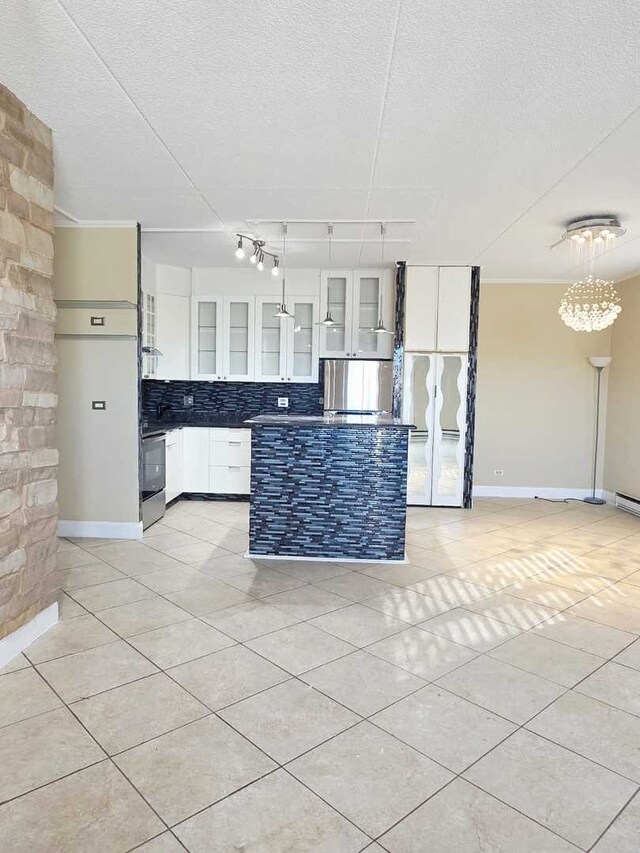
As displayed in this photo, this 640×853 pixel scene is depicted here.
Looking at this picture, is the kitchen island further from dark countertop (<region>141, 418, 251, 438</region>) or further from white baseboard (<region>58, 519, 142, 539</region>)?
dark countertop (<region>141, 418, 251, 438</region>)

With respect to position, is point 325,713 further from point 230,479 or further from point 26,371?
point 230,479

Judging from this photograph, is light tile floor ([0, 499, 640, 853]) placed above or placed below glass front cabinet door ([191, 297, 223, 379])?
below

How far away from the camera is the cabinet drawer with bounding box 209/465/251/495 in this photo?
594cm

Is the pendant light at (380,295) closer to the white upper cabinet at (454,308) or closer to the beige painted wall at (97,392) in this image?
the white upper cabinet at (454,308)

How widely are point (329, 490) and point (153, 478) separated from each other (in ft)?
6.00

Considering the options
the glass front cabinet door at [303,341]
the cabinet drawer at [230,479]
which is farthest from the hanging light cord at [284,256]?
the cabinet drawer at [230,479]

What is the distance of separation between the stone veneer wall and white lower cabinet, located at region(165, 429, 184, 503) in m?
2.52

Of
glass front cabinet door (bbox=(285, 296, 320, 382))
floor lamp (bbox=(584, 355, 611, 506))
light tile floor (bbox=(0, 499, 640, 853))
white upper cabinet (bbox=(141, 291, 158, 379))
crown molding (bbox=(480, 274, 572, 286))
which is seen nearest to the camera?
light tile floor (bbox=(0, 499, 640, 853))

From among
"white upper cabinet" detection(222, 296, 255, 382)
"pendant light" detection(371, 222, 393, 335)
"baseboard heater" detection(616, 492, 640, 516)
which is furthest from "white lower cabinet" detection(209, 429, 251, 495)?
"baseboard heater" detection(616, 492, 640, 516)

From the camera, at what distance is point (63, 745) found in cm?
191

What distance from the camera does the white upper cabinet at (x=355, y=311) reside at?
19.7 feet

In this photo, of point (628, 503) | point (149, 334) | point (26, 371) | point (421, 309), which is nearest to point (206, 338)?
point (149, 334)

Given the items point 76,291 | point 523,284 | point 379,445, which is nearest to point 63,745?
point 379,445

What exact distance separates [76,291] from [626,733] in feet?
15.0
